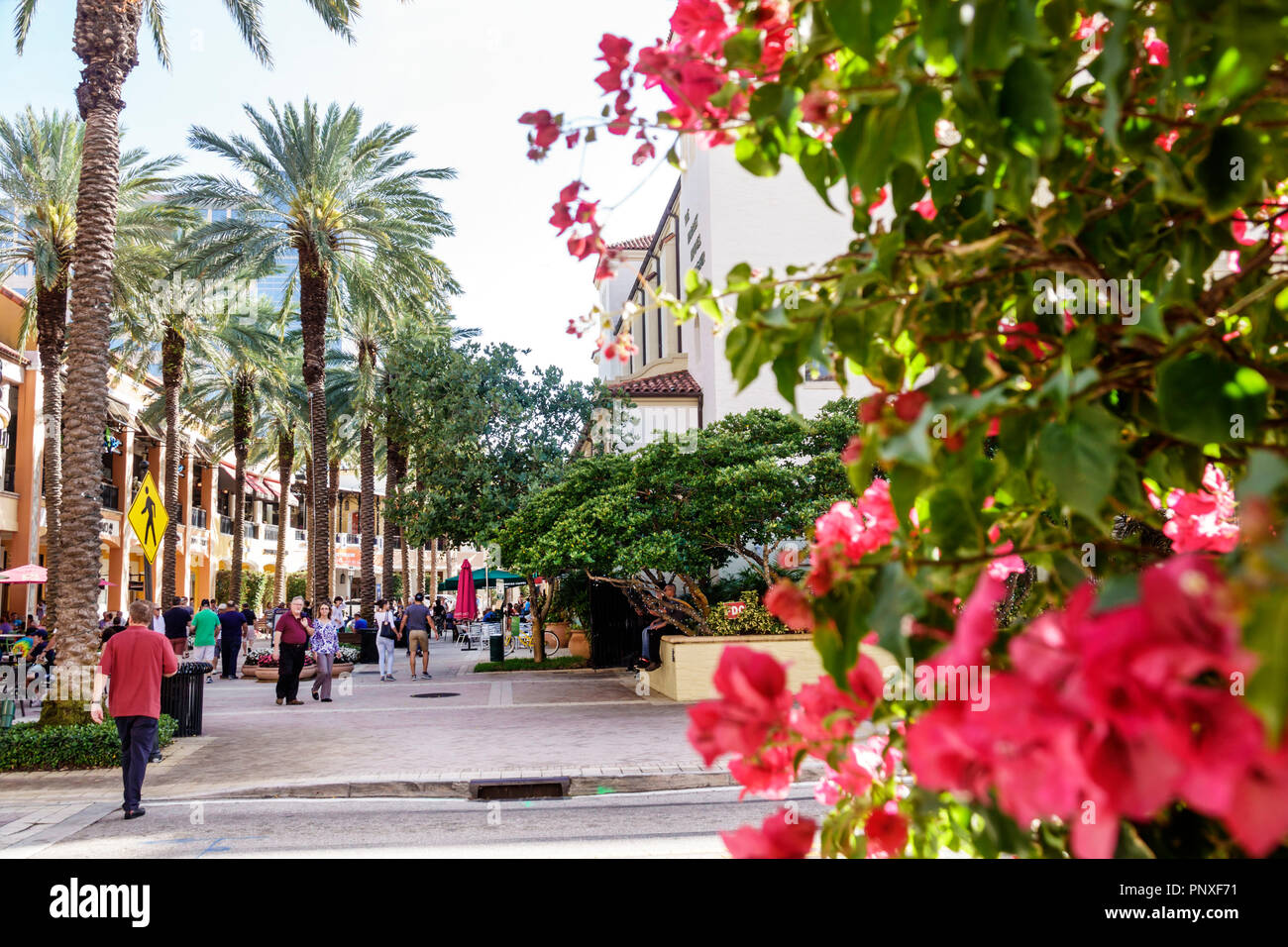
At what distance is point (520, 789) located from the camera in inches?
380

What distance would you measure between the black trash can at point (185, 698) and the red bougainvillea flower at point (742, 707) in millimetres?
13223

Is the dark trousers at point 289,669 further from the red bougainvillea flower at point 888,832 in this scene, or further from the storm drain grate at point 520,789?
the red bougainvillea flower at point 888,832

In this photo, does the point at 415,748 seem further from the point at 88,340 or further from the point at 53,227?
the point at 53,227

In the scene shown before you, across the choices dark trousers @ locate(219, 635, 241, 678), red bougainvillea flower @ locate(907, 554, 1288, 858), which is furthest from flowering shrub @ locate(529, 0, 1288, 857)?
dark trousers @ locate(219, 635, 241, 678)

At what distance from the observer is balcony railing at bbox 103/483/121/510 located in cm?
3858

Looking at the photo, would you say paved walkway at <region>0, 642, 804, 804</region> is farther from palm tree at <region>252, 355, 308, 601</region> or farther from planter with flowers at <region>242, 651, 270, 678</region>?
palm tree at <region>252, 355, 308, 601</region>

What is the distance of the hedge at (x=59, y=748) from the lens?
10641 millimetres

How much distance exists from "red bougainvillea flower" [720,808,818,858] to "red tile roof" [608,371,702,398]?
76.8 ft

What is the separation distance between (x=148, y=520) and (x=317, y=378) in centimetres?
1341

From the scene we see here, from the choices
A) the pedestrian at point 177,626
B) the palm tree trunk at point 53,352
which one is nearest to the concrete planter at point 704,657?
the pedestrian at point 177,626

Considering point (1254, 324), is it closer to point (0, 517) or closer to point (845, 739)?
point (845, 739)
